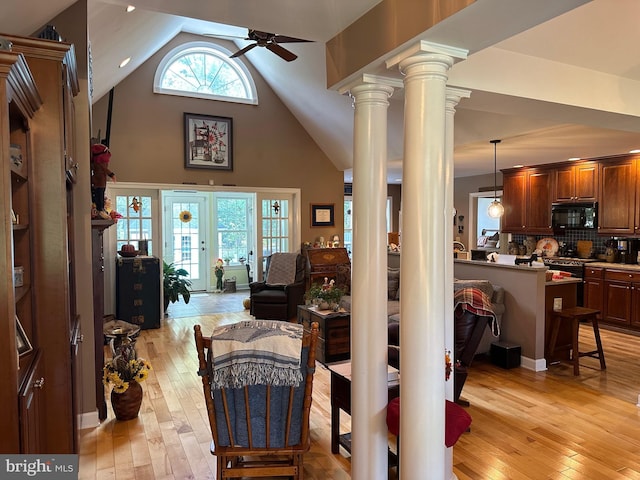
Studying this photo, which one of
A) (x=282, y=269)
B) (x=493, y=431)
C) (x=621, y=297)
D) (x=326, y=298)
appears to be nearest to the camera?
(x=493, y=431)

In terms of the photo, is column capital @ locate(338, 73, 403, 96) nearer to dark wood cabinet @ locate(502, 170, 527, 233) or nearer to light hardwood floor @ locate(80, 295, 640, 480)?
light hardwood floor @ locate(80, 295, 640, 480)

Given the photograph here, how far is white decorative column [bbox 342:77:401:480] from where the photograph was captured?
206 centimetres

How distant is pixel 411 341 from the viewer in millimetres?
1740

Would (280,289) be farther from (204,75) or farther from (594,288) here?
(594,288)

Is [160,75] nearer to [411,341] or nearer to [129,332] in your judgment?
[129,332]

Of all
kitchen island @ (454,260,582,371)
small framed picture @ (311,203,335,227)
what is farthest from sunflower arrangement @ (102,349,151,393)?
small framed picture @ (311,203,335,227)

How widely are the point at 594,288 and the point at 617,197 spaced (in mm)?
1293

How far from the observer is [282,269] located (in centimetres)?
700

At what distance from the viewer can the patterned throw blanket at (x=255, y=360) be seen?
2166 millimetres

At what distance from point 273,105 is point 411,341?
21.6ft

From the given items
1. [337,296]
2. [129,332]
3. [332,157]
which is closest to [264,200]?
[332,157]

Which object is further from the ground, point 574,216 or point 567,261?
point 574,216

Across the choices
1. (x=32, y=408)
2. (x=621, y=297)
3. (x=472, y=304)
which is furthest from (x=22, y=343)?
(x=621, y=297)

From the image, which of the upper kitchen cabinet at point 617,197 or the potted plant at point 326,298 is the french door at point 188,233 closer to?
the potted plant at point 326,298
